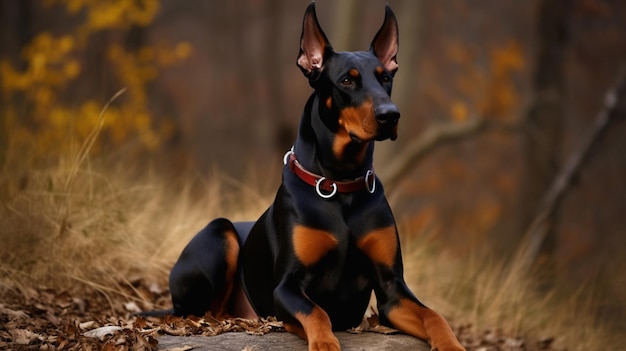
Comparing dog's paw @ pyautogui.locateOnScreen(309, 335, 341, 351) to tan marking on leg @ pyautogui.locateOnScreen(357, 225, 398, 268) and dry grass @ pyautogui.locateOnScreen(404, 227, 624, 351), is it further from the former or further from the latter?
dry grass @ pyautogui.locateOnScreen(404, 227, 624, 351)

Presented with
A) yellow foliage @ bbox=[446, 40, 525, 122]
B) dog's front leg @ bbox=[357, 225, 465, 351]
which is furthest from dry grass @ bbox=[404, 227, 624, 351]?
yellow foliage @ bbox=[446, 40, 525, 122]

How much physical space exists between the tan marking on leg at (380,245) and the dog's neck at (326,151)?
334 millimetres

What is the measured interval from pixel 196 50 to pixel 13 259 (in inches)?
911

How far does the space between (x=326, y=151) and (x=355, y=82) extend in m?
0.40

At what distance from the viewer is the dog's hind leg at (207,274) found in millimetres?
5129

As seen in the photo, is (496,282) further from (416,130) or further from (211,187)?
(416,130)

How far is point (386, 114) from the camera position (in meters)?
3.97

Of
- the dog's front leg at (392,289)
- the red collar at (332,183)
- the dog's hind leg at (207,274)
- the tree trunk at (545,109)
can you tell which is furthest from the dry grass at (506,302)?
the tree trunk at (545,109)

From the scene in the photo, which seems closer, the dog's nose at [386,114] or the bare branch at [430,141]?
the dog's nose at [386,114]

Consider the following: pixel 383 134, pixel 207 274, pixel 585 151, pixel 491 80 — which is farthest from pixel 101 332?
pixel 491 80

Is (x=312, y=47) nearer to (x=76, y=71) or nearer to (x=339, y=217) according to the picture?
(x=339, y=217)

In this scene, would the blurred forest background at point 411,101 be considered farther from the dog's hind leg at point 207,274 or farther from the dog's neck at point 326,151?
the dog's neck at point 326,151

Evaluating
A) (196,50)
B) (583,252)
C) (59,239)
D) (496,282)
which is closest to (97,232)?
(59,239)

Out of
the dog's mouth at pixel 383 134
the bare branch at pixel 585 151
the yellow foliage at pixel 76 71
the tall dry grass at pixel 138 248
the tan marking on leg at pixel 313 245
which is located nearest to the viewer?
the dog's mouth at pixel 383 134
